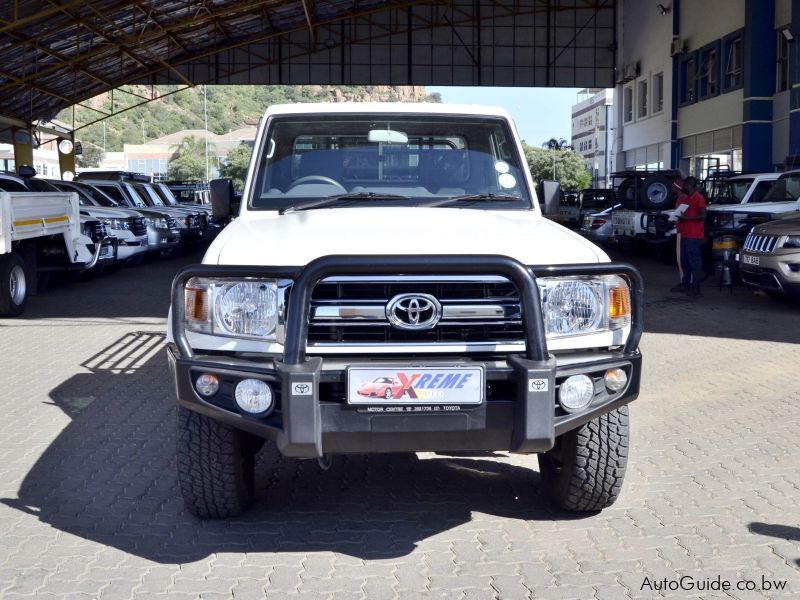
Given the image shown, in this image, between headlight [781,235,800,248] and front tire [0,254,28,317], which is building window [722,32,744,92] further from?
front tire [0,254,28,317]

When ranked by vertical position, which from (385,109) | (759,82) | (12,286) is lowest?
(12,286)

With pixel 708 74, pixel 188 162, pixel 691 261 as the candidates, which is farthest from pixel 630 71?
pixel 188 162

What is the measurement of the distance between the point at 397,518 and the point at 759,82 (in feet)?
84.7

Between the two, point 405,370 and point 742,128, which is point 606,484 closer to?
point 405,370

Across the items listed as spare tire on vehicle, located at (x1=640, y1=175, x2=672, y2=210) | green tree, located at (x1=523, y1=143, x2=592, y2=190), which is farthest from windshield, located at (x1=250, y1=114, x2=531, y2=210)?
green tree, located at (x1=523, y1=143, x2=592, y2=190)

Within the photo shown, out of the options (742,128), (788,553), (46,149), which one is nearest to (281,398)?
(788,553)

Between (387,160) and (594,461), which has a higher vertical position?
(387,160)

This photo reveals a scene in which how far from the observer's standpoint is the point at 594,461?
4.58 meters

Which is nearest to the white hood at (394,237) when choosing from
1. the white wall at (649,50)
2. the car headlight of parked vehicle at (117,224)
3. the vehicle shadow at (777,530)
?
the vehicle shadow at (777,530)

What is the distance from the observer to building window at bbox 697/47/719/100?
3144cm

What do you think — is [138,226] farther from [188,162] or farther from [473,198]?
[188,162]

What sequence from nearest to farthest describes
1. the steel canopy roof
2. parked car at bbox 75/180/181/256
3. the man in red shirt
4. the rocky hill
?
the man in red shirt
parked car at bbox 75/180/181/256
the steel canopy roof
the rocky hill

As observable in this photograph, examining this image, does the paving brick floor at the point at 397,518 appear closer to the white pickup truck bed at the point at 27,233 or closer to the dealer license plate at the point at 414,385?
the dealer license plate at the point at 414,385

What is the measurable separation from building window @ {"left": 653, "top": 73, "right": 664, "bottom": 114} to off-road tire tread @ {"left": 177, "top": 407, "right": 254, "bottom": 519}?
3448 centimetres
